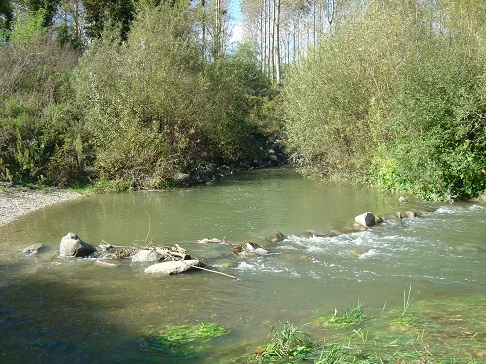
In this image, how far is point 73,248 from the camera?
36.3 ft

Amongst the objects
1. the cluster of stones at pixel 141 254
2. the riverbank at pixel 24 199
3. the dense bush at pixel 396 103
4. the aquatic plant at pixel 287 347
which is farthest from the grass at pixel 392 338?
the riverbank at pixel 24 199

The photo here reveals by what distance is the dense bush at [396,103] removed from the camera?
53.5 ft

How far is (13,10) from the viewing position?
3625 cm

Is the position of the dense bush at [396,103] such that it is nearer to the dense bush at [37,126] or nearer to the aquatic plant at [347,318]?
the dense bush at [37,126]

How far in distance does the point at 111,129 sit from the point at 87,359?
55.3 ft

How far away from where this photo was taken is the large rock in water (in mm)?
11070

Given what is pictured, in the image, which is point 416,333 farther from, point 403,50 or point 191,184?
point 191,184

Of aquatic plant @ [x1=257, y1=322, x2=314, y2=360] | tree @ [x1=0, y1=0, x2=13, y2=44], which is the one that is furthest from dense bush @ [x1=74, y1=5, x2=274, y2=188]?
aquatic plant @ [x1=257, y1=322, x2=314, y2=360]

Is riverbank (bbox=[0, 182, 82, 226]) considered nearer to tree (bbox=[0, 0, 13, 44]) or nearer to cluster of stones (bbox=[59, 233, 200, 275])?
cluster of stones (bbox=[59, 233, 200, 275])

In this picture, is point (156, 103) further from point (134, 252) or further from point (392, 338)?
point (392, 338)

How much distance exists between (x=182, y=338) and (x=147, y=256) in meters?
4.42

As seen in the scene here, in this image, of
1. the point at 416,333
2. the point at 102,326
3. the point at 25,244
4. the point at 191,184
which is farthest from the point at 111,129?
the point at 416,333

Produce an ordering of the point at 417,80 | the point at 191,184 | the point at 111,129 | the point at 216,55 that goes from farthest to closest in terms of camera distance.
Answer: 1. the point at 216,55
2. the point at 191,184
3. the point at 111,129
4. the point at 417,80

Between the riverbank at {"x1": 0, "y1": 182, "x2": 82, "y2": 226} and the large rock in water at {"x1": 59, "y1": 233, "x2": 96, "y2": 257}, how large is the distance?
4441 millimetres
